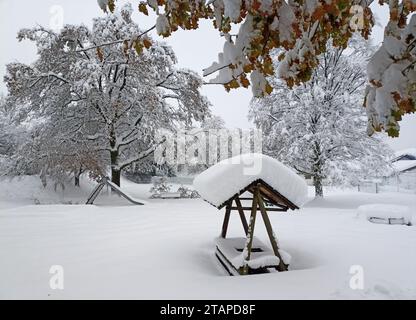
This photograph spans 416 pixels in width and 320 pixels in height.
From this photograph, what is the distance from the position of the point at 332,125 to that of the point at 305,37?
1357 centimetres

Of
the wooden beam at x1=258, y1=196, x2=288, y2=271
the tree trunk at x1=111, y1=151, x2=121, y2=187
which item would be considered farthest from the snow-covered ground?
the tree trunk at x1=111, y1=151, x2=121, y2=187

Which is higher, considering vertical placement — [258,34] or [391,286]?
[258,34]

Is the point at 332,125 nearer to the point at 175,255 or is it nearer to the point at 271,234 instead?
the point at 271,234

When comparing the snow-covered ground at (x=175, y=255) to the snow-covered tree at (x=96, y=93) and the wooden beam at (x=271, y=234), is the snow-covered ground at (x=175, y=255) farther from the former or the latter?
the snow-covered tree at (x=96, y=93)

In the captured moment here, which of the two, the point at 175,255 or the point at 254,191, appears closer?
the point at 254,191

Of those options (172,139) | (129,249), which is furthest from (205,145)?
(129,249)

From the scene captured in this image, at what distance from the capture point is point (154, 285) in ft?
15.0

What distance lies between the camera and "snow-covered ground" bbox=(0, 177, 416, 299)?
4363 millimetres

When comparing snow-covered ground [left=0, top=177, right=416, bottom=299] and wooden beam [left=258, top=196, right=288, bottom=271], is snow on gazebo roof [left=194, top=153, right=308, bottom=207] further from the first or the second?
snow-covered ground [left=0, top=177, right=416, bottom=299]

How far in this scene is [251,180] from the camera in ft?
17.1

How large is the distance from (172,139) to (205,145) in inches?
216

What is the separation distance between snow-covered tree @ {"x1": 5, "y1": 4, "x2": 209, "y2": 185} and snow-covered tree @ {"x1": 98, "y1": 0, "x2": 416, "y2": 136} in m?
13.5

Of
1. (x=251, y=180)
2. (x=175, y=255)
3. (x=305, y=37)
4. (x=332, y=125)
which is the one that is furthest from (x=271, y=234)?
(x=332, y=125)

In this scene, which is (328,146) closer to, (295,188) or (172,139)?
(172,139)
